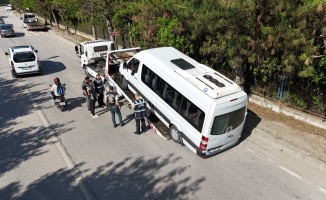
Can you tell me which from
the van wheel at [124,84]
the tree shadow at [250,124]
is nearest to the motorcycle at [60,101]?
the van wheel at [124,84]

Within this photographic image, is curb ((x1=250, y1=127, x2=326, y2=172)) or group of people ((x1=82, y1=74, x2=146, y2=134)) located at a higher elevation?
group of people ((x1=82, y1=74, x2=146, y2=134))

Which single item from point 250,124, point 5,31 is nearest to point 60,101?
point 250,124

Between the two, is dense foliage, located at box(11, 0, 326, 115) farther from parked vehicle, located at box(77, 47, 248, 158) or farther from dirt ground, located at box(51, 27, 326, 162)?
parked vehicle, located at box(77, 47, 248, 158)

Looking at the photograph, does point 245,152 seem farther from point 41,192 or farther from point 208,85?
point 41,192

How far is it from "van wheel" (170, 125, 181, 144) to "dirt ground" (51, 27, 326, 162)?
3.12 m

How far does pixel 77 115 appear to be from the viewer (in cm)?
1173

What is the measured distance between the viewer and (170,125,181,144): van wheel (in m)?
9.22

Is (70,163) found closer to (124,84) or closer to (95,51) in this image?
(124,84)

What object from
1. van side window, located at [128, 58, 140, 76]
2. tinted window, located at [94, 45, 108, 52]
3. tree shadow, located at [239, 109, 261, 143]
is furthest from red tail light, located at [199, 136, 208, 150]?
tinted window, located at [94, 45, 108, 52]

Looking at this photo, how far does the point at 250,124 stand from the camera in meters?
10.4

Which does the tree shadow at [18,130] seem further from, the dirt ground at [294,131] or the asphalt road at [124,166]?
the dirt ground at [294,131]

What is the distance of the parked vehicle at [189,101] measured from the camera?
799 cm

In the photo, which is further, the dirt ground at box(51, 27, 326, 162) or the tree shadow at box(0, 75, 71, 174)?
the tree shadow at box(0, 75, 71, 174)

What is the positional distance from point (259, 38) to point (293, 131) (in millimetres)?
3495
